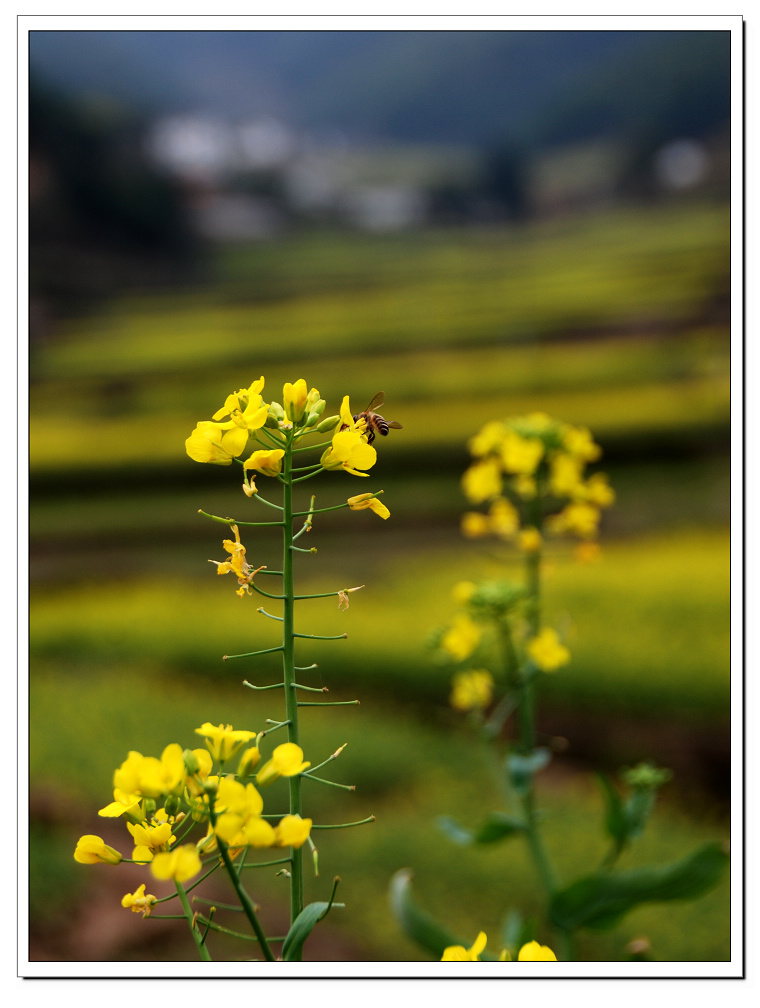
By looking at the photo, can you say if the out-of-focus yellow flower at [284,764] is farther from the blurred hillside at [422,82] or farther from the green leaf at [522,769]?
the blurred hillside at [422,82]

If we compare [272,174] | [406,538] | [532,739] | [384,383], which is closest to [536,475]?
[532,739]

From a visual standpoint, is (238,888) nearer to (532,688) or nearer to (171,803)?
(171,803)

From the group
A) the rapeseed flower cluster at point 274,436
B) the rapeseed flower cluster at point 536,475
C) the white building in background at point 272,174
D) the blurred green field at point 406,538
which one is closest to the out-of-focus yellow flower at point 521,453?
the rapeseed flower cluster at point 536,475

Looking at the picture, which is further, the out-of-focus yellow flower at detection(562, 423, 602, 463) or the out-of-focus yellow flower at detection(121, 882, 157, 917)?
the out-of-focus yellow flower at detection(562, 423, 602, 463)

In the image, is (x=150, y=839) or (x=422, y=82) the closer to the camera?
(x=150, y=839)

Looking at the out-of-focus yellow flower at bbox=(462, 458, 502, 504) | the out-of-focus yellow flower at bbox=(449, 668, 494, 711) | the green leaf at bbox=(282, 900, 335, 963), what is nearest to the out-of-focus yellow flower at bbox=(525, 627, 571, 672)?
the out-of-focus yellow flower at bbox=(449, 668, 494, 711)

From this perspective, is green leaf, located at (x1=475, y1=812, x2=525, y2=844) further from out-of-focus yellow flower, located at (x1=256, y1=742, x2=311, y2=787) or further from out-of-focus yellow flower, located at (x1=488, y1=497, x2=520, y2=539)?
out-of-focus yellow flower, located at (x1=256, y1=742, x2=311, y2=787)

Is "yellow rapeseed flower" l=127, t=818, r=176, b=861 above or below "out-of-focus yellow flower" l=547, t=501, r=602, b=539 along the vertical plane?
below
